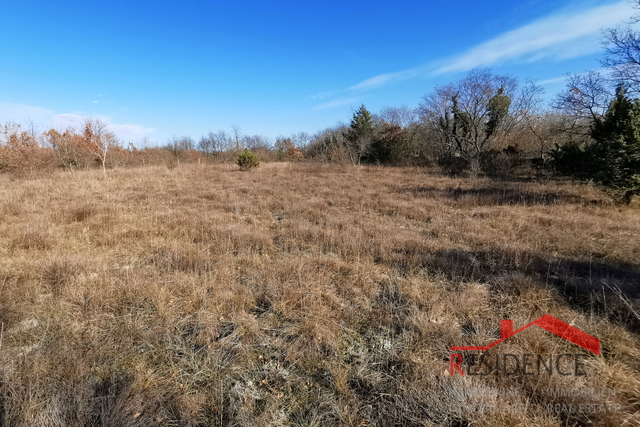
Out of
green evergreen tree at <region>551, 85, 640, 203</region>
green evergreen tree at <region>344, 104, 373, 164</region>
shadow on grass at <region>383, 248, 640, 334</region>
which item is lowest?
shadow on grass at <region>383, 248, 640, 334</region>

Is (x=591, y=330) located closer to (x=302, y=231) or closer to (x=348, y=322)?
(x=348, y=322)

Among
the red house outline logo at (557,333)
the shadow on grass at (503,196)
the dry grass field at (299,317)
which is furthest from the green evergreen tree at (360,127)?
the red house outline logo at (557,333)

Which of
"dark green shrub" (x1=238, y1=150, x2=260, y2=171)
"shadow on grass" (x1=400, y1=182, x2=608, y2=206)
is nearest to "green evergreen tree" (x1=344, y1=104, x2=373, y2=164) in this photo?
"dark green shrub" (x1=238, y1=150, x2=260, y2=171)

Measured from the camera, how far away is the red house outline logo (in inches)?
82.5

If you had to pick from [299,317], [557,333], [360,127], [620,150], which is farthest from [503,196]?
[360,127]

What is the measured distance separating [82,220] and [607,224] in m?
11.3

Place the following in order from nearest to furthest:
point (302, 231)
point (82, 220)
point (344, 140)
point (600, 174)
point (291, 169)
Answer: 1. point (302, 231)
2. point (82, 220)
3. point (600, 174)
4. point (291, 169)
5. point (344, 140)

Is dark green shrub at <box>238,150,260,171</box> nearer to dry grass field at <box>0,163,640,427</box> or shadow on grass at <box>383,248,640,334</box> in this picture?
→ dry grass field at <box>0,163,640,427</box>

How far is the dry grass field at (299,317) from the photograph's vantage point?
5.45 feet

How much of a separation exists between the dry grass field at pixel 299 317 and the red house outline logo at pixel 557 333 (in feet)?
0.23

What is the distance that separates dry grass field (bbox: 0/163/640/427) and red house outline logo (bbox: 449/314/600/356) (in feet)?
0.23

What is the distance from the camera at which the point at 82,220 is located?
5.73 m

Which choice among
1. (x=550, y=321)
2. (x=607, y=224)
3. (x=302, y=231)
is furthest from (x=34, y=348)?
(x=607, y=224)

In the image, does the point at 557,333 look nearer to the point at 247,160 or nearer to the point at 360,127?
the point at 247,160
